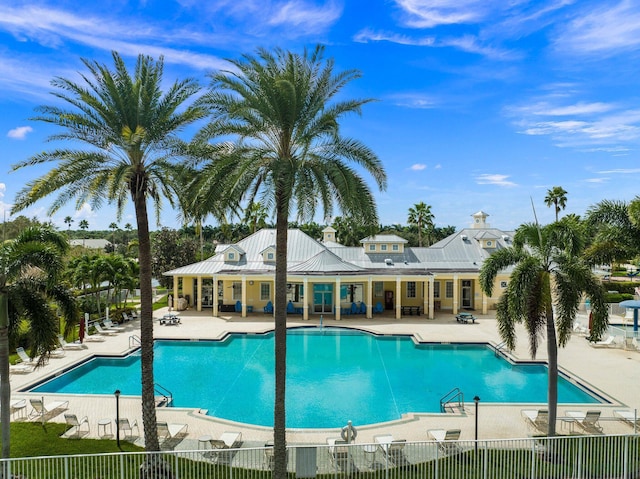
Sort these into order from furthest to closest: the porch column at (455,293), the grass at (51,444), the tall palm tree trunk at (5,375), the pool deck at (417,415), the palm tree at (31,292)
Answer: the porch column at (455,293) < the pool deck at (417,415) < the grass at (51,444) < the palm tree at (31,292) < the tall palm tree trunk at (5,375)

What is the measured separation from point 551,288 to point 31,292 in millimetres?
14470

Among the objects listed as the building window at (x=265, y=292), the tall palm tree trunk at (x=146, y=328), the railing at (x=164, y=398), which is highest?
the tall palm tree trunk at (x=146, y=328)

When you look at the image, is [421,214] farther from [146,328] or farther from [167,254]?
[146,328]

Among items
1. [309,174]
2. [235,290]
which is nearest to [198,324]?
[235,290]

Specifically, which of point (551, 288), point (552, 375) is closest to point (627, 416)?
point (552, 375)

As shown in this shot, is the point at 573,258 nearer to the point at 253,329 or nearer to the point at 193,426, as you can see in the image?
the point at 193,426

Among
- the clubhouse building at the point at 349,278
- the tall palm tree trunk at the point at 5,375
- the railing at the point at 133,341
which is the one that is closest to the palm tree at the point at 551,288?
the tall palm tree trunk at the point at 5,375

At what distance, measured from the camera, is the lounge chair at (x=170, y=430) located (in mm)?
14125

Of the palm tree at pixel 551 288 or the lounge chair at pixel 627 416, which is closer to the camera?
the palm tree at pixel 551 288

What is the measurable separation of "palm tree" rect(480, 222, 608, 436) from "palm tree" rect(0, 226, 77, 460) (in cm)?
1260

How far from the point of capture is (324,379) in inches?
845

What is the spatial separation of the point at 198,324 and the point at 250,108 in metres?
24.4

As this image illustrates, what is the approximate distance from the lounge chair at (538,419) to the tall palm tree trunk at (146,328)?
460 inches

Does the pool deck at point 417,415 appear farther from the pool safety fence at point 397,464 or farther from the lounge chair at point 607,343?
the pool safety fence at point 397,464
